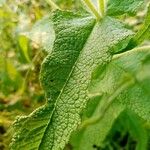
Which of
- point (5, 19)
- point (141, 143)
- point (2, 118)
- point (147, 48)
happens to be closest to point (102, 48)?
point (147, 48)

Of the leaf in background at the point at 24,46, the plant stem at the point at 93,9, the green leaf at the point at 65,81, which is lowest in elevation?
the green leaf at the point at 65,81

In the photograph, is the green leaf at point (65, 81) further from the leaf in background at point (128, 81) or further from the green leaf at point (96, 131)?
the green leaf at point (96, 131)

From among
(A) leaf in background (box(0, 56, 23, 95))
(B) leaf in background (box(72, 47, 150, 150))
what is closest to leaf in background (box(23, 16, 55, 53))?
(B) leaf in background (box(72, 47, 150, 150))

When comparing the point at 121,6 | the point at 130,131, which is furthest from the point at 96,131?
the point at 121,6

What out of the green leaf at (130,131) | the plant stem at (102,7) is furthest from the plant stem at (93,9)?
the green leaf at (130,131)

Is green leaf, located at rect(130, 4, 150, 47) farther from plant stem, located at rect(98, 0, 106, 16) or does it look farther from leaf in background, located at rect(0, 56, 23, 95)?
leaf in background, located at rect(0, 56, 23, 95)

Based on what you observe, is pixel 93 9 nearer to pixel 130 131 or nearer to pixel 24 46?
pixel 130 131
